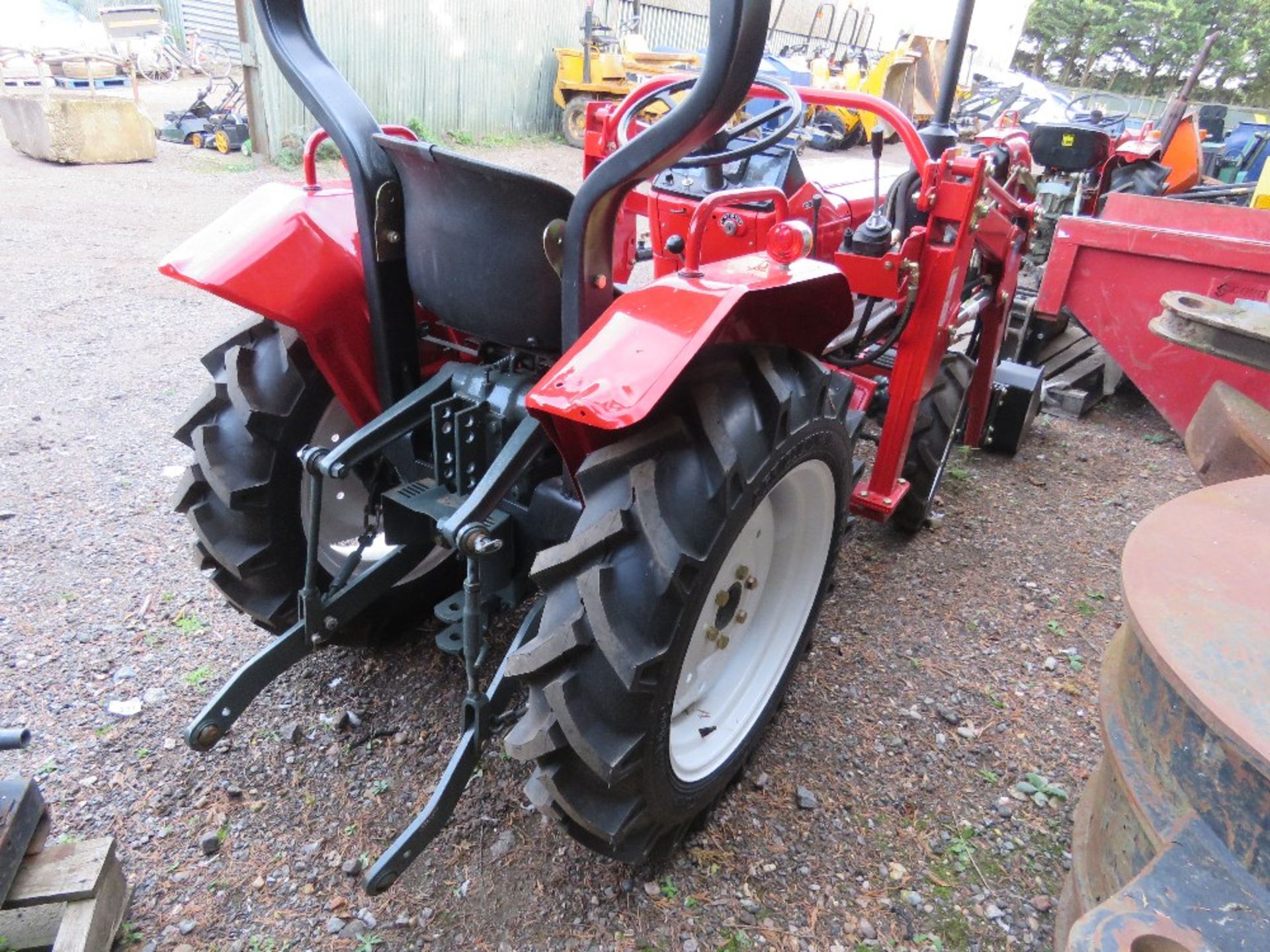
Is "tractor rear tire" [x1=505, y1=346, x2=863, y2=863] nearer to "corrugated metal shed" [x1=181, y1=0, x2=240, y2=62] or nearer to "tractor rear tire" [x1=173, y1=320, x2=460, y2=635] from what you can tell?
"tractor rear tire" [x1=173, y1=320, x2=460, y2=635]

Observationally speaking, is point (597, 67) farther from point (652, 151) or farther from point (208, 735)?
point (208, 735)

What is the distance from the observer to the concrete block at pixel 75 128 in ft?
28.9

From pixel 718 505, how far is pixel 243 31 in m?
9.94

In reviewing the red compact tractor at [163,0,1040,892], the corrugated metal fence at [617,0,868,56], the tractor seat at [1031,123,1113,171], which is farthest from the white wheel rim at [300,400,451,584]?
the corrugated metal fence at [617,0,868,56]

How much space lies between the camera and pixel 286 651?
6.46 feet

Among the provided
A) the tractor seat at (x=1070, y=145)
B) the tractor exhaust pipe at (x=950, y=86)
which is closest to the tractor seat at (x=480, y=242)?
the tractor exhaust pipe at (x=950, y=86)

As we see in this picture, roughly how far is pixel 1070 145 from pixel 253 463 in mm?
6409

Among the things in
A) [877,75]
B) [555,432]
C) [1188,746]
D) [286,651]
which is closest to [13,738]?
[286,651]

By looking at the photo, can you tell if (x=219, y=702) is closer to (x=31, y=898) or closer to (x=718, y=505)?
(x=31, y=898)

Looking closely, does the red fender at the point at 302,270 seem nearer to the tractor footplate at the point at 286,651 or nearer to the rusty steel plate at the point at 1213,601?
the tractor footplate at the point at 286,651

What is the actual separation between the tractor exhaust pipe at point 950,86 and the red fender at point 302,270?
1803 mm

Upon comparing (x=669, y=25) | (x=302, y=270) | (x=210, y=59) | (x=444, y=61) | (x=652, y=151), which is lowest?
(x=210, y=59)

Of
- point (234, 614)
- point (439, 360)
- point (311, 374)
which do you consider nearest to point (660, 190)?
point (439, 360)

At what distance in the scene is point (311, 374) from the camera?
80.2 inches
